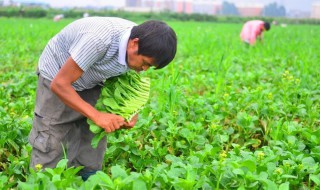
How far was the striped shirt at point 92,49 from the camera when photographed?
2223 mm

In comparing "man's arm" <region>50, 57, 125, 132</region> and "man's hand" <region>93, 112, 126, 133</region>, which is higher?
"man's arm" <region>50, 57, 125, 132</region>

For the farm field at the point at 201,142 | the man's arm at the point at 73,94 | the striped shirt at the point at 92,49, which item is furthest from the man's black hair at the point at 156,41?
the farm field at the point at 201,142

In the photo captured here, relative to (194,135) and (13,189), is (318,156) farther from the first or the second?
(13,189)

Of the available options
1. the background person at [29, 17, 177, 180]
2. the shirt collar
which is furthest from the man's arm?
the shirt collar

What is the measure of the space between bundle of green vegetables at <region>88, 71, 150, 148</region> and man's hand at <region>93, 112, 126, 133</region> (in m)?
0.05

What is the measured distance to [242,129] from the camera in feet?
11.9

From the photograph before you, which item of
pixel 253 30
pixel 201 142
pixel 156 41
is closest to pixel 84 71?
pixel 156 41

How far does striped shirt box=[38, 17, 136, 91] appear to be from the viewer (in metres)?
2.22

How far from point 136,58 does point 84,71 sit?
0.88 ft

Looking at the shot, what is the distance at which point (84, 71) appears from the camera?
227 cm

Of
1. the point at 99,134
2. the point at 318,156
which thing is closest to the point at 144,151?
the point at 99,134

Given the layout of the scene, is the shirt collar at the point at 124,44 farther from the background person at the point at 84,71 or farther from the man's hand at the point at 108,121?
the man's hand at the point at 108,121

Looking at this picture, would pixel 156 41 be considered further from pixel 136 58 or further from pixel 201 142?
pixel 201 142

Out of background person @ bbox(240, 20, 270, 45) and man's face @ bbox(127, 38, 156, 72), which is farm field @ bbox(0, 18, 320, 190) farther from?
background person @ bbox(240, 20, 270, 45)
